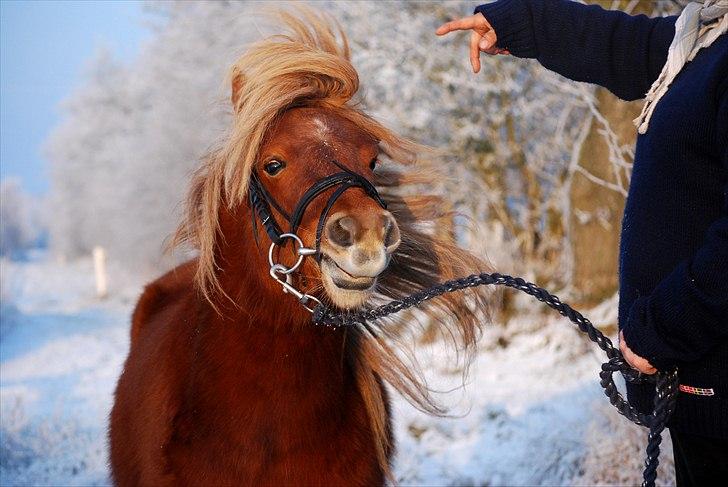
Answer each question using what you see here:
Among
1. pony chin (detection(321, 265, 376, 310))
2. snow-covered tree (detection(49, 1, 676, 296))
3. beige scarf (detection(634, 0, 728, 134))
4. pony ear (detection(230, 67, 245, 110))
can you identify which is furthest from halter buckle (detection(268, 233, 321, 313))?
snow-covered tree (detection(49, 1, 676, 296))

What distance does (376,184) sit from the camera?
304 centimetres

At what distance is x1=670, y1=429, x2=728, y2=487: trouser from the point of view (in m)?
1.97

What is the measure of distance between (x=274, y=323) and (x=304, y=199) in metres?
0.57

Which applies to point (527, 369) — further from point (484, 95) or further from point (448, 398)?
point (484, 95)

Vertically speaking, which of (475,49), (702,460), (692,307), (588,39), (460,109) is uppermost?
(588,39)

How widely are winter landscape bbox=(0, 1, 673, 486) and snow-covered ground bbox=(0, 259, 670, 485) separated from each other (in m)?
0.02

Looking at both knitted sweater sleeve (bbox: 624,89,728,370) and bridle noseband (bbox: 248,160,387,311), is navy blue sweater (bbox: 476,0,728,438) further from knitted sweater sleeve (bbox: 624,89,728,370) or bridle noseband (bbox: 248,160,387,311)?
bridle noseband (bbox: 248,160,387,311)

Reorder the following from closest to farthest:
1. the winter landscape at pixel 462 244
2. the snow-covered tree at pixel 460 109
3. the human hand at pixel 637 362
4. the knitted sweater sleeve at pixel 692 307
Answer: the knitted sweater sleeve at pixel 692 307 < the human hand at pixel 637 362 < the winter landscape at pixel 462 244 < the snow-covered tree at pixel 460 109

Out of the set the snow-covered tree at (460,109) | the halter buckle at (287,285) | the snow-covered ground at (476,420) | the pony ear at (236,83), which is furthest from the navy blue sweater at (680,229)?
the snow-covered tree at (460,109)

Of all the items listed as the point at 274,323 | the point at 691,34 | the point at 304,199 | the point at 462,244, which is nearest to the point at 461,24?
the point at 691,34

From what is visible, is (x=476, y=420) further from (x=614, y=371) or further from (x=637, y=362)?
(x=637, y=362)

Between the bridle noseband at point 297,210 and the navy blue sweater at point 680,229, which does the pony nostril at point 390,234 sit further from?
the navy blue sweater at point 680,229

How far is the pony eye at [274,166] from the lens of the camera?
2494mm

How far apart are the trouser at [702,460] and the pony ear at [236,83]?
2100 mm
